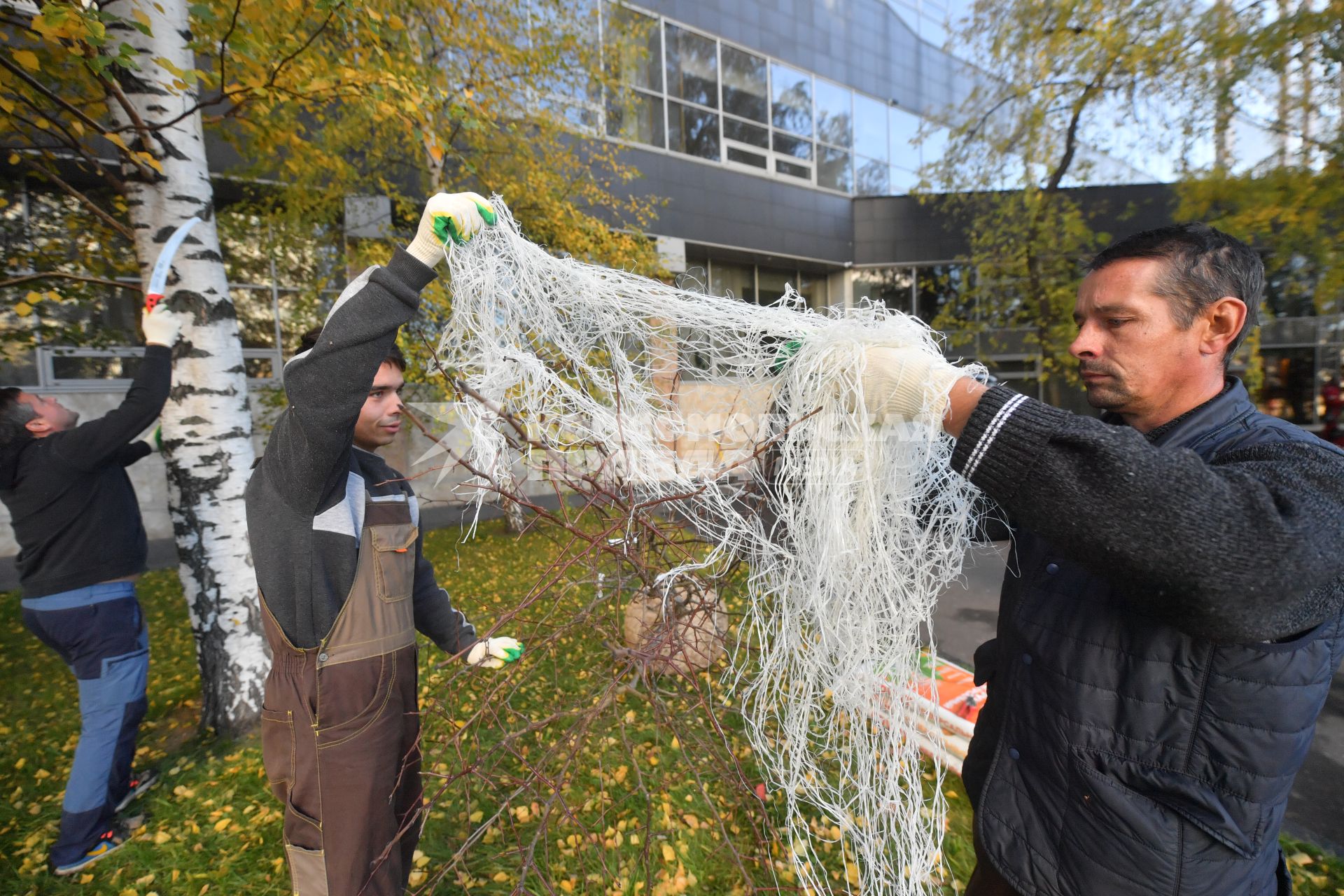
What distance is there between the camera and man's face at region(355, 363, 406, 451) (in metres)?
1.76

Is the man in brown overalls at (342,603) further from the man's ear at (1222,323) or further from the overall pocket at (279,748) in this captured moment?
the man's ear at (1222,323)

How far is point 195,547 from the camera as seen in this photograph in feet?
10.0

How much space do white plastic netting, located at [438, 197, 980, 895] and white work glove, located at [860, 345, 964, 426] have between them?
4 cm

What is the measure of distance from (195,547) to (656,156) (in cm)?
910

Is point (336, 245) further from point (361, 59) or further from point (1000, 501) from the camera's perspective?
point (1000, 501)

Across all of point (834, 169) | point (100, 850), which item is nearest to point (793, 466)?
point (100, 850)

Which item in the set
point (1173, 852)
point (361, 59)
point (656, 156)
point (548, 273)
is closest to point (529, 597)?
point (548, 273)

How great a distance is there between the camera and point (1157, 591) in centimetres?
87

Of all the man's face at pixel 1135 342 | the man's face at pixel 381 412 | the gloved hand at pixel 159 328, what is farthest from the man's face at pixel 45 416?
the man's face at pixel 1135 342

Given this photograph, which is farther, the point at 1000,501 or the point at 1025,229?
the point at 1025,229

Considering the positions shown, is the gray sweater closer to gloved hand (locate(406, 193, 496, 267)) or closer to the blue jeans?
gloved hand (locate(406, 193, 496, 267))

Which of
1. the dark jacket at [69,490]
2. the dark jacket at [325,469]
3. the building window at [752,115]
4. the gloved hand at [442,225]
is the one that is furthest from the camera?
the building window at [752,115]

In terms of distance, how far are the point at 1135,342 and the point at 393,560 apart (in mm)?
1857

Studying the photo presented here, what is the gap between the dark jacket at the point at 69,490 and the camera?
245 centimetres
